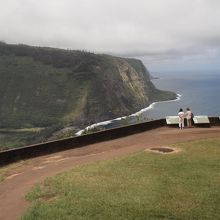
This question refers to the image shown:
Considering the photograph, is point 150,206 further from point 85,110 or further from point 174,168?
point 85,110

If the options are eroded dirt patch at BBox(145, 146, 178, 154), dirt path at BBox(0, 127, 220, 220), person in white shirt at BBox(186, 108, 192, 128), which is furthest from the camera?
person in white shirt at BBox(186, 108, 192, 128)

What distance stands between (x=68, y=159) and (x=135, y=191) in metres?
6.38

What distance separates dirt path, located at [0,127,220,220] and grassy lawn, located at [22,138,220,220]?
1.90 feet

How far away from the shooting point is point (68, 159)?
1878cm

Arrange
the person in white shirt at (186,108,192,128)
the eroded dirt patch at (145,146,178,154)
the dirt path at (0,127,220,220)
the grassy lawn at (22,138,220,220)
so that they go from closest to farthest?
the grassy lawn at (22,138,220,220)
the dirt path at (0,127,220,220)
the eroded dirt patch at (145,146,178,154)
the person in white shirt at (186,108,192,128)

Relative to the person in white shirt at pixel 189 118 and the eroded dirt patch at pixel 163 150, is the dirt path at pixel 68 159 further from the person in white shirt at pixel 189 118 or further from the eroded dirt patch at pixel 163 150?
the person in white shirt at pixel 189 118

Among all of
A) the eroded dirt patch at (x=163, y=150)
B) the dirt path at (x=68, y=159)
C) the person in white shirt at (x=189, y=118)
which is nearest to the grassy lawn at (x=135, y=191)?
the dirt path at (x=68, y=159)

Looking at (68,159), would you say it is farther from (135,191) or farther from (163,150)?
(135,191)

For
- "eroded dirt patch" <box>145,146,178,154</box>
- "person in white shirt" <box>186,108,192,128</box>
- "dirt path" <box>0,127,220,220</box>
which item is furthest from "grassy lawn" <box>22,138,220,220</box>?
"person in white shirt" <box>186,108,192,128</box>

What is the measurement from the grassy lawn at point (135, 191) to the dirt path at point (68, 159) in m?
0.58

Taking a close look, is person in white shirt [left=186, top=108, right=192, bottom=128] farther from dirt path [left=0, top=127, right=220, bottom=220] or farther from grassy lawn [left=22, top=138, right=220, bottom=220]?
grassy lawn [left=22, top=138, right=220, bottom=220]

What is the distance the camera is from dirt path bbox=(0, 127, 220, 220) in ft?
42.5

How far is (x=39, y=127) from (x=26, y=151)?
170m

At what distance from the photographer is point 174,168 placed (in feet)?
50.7
